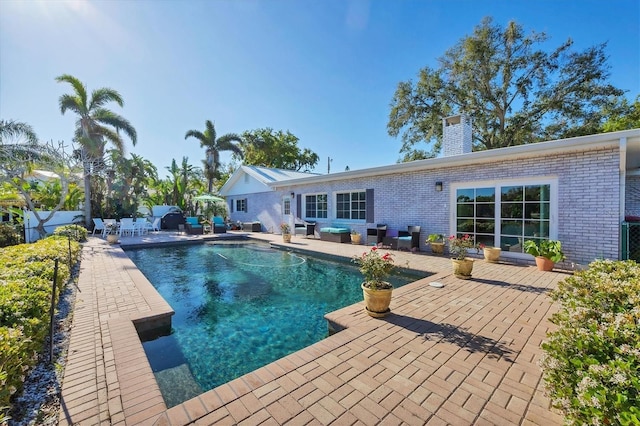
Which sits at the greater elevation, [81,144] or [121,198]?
[81,144]

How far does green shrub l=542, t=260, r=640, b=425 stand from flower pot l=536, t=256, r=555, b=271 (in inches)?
183

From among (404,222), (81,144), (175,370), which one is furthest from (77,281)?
(81,144)

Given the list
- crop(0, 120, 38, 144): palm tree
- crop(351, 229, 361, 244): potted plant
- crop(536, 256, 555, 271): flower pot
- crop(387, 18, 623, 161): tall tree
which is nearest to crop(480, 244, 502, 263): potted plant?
crop(536, 256, 555, 271): flower pot

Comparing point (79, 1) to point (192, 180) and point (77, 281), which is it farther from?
point (192, 180)

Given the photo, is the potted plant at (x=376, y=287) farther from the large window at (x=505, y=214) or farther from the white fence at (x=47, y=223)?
the white fence at (x=47, y=223)

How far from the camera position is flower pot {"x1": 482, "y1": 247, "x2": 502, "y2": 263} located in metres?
7.82

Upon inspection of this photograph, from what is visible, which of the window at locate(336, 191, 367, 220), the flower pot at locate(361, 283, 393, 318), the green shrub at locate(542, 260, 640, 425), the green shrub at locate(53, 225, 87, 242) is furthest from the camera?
the window at locate(336, 191, 367, 220)

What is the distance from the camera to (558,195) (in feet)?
23.5

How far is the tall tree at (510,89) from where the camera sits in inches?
678

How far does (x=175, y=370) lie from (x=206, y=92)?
1328 centimetres

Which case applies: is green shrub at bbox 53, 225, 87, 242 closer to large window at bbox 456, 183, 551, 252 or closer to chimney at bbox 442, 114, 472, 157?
large window at bbox 456, 183, 551, 252

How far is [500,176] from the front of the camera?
805 cm

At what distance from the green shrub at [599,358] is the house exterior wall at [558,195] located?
524 cm

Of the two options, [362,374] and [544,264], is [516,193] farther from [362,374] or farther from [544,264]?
[362,374]
